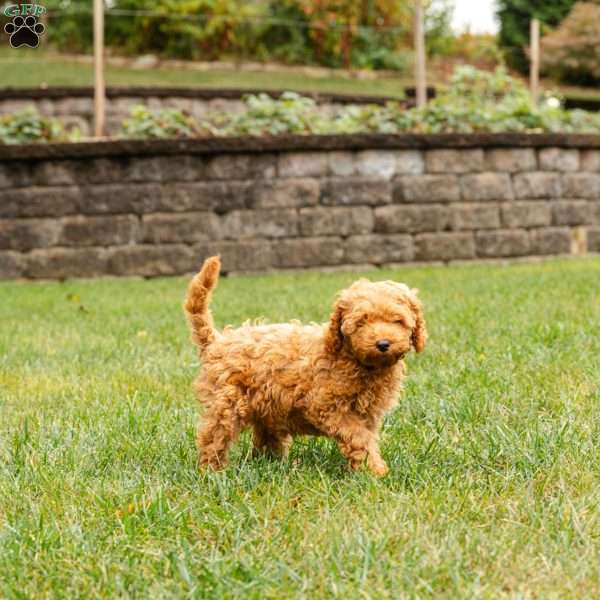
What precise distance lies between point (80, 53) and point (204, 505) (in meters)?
20.4

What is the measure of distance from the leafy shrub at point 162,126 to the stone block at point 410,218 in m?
2.27

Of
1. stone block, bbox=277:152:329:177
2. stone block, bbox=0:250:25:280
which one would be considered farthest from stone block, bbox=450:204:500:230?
stone block, bbox=0:250:25:280

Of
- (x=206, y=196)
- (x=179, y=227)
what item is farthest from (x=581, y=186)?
(x=179, y=227)

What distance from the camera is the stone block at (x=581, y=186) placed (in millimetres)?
11602

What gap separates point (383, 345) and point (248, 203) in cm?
782

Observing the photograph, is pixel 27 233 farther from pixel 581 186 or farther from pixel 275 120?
pixel 581 186

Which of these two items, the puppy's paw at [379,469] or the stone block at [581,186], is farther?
the stone block at [581,186]

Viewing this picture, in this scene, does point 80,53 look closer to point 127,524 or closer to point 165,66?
point 165,66

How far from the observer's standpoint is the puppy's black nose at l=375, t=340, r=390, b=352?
315 centimetres

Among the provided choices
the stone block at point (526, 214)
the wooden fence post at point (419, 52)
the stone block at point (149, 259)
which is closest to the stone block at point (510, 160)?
the stone block at point (526, 214)

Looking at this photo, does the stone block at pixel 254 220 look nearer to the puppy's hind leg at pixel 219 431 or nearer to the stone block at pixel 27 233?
the stone block at pixel 27 233

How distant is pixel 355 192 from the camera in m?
11.0

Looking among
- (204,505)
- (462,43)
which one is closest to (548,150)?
(204,505)

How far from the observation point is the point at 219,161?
426 inches
